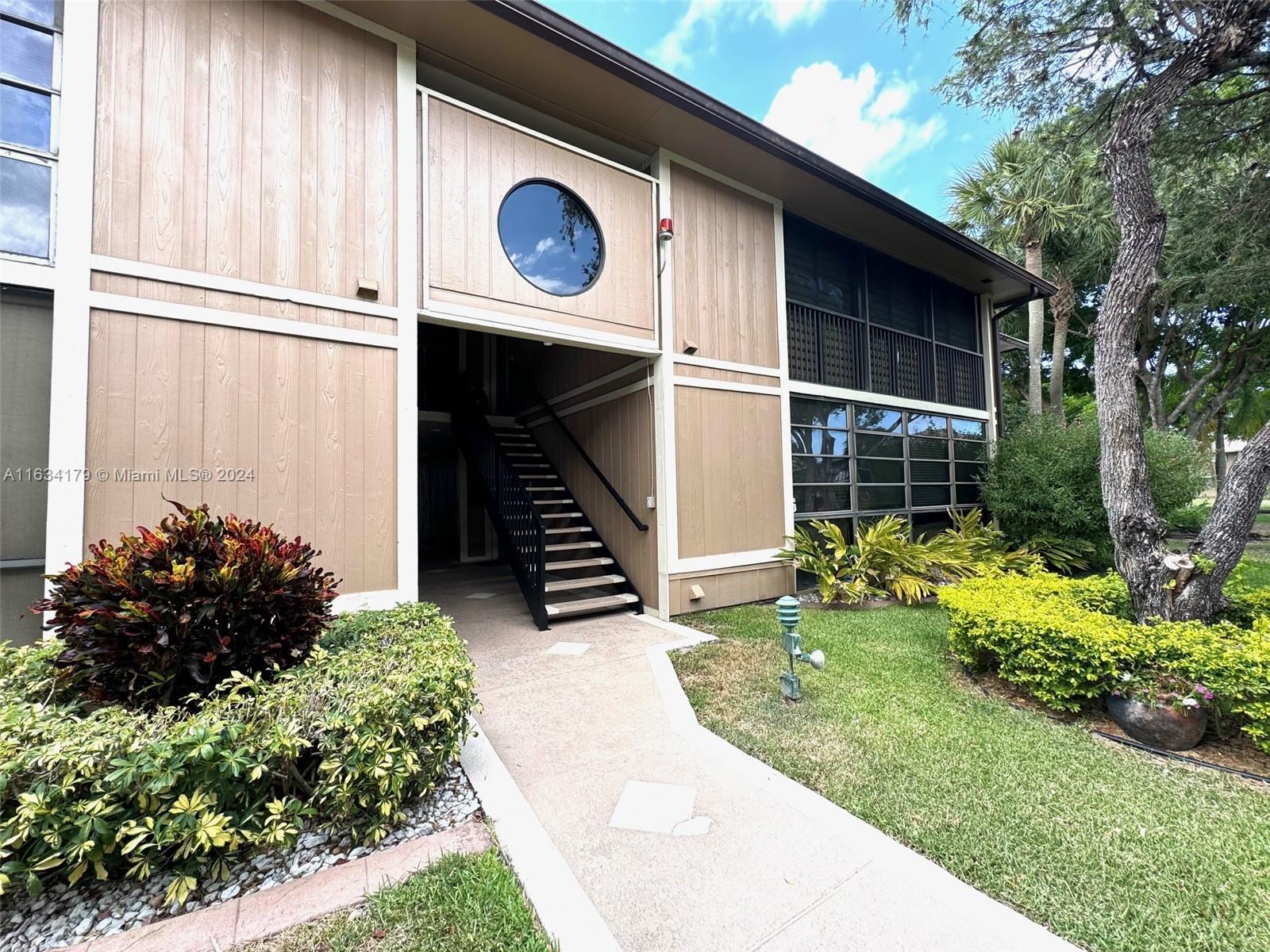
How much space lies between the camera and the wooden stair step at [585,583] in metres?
5.31

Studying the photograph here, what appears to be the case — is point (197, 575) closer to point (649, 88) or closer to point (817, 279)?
point (649, 88)

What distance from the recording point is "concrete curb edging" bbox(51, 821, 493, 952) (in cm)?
156

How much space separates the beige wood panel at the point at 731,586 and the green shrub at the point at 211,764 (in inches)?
126

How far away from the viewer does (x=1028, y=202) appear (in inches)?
401

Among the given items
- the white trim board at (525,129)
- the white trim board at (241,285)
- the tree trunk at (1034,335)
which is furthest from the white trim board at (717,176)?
the tree trunk at (1034,335)

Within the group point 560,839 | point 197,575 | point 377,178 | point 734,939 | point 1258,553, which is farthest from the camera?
point 1258,553

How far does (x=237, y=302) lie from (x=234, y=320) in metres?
0.13

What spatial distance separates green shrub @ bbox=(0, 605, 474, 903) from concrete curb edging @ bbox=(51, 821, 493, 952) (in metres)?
Result: 0.11

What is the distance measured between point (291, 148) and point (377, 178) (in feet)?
1.83

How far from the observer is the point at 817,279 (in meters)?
7.14

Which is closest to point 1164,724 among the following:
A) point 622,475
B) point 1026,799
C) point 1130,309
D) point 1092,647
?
point 1092,647

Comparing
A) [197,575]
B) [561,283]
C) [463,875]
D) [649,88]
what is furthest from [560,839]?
[649,88]

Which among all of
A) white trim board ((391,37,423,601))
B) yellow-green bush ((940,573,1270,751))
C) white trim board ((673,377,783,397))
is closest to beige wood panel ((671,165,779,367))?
white trim board ((673,377,783,397))

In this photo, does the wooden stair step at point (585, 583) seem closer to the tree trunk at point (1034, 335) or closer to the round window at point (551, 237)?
the round window at point (551, 237)
